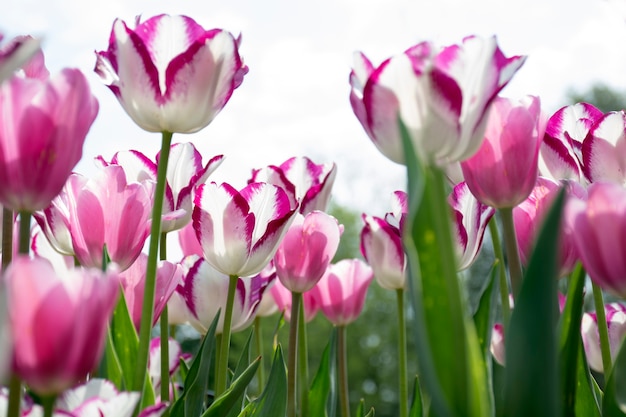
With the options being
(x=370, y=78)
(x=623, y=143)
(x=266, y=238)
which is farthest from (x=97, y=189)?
(x=623, y=143)

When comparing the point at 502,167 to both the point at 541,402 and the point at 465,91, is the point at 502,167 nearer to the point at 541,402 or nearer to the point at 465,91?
the point at 465,91

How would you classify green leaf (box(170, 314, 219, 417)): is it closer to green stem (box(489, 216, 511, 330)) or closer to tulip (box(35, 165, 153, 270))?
tulip (box(35, 165, 153, 270))

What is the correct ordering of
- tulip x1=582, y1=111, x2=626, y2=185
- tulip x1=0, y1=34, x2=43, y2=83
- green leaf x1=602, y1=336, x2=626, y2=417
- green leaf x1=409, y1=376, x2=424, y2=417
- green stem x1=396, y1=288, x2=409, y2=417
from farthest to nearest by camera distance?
green stem x1=396, y1=288, x2=409, y2=417 < green leaf x1=409, y1=376, x2=424, y2=417 < tulip x1=582, y1=111, x2=626, y2=185 < green leaf x1=602, y1=336, x2=626, y2=417 < tulip x1=0, y1=34, x2=43, y2=83

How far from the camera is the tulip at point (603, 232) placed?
19.1 inches

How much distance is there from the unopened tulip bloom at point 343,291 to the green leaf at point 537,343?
0.78 meters

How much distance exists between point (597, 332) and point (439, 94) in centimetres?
50

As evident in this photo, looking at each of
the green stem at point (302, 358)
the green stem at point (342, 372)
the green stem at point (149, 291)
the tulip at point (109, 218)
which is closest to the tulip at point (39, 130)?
the green stem at point (149, 291)

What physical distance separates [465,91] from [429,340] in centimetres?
20

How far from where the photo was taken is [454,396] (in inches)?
17.2

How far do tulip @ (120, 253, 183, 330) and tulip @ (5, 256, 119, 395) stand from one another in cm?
33

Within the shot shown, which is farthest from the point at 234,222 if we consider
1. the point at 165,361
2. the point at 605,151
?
the point at 605,151

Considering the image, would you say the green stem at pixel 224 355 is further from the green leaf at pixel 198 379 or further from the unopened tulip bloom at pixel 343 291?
the unopened tulip bloom at pixel 343 291

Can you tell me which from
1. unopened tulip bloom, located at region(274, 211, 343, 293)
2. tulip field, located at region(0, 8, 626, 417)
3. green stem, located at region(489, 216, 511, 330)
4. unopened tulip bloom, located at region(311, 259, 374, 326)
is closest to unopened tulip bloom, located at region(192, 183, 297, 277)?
tulip field, located at region(0, 8, 626, 417)

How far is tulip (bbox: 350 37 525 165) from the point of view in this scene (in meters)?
0.53
